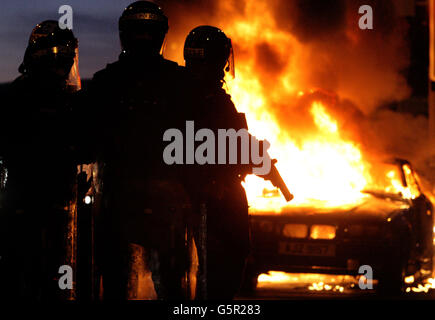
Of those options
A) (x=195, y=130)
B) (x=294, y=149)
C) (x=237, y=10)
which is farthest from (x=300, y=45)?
(x=195, y=130)

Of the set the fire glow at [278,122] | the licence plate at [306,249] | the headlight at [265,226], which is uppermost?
the fire glow at [278,122]

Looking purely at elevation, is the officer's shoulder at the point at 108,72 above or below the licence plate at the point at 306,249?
above

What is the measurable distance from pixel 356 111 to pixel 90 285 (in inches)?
726

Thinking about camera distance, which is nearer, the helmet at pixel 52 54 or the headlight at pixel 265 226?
the helmet at pixel 52 54

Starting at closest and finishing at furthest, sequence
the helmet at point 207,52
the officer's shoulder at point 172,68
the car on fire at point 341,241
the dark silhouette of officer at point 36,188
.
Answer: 1. the dark silhouette of officer at point 36,188
2. the officer's shoulder at point 172,68
3. the helmet at point 207,52
4. the car on fire at point 341,241

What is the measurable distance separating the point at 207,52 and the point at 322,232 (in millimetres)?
4074

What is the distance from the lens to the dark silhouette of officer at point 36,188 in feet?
18.5

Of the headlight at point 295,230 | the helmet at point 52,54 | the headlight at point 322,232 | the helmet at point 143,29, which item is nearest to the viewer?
the helmet at point 143,29

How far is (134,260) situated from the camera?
5.57 metres

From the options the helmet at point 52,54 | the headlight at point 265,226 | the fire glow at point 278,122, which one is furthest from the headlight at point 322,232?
the helmet at point 52,54

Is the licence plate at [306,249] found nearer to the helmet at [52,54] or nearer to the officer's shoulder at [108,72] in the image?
the helmet at [52,54]

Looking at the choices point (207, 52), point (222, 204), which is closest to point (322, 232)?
point (207, 52)

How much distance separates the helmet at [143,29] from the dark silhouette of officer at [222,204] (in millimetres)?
388
